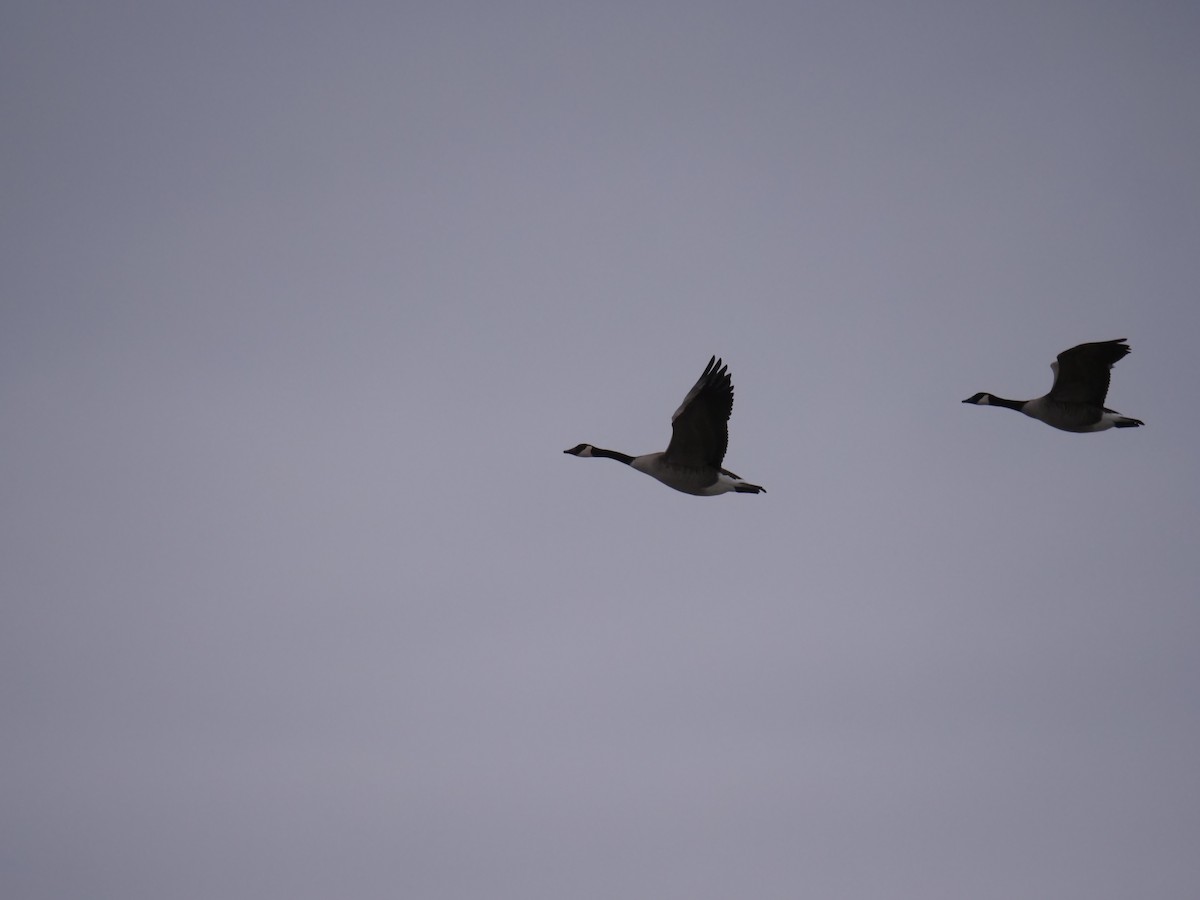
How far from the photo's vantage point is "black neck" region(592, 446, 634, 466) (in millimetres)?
18328

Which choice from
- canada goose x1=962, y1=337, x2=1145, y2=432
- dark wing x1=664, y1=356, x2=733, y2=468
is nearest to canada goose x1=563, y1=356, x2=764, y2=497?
dark wing x1=664, y1=356, x2=733, y2=468

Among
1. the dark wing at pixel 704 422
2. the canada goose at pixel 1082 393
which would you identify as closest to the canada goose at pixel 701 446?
the dark wing at pixel 704 422

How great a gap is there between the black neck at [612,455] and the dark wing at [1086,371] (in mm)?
6208

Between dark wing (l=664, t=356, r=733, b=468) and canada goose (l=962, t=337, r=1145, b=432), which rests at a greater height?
canada goose (l=962, t=337, r=1145, b=432)

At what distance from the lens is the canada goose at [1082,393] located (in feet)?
59.8

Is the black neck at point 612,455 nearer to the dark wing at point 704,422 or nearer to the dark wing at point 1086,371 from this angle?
the dark wing at point 704,422

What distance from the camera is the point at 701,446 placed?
16844 millimetres

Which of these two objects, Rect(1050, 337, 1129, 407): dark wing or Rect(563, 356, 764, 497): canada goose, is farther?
Rect(1050, 337, 1129, 407): dark wing

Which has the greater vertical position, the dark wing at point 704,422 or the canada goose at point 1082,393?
the canada goose at point 1082,393

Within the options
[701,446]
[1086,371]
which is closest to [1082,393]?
[1086,371]

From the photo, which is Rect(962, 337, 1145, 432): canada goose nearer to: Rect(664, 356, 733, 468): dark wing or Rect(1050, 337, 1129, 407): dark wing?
Rect(1050, 337, 1129, 407): dark wing

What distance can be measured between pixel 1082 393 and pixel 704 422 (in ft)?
20.0

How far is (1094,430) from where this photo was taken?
63.1 ft

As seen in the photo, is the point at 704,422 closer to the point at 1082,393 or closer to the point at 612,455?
the point at 612,455
